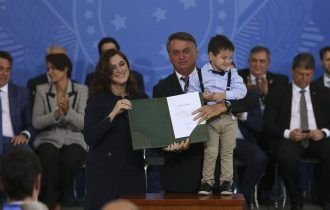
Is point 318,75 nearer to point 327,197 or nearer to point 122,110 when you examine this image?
point 327,197

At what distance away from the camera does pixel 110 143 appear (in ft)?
17.8

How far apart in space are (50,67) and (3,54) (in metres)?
0.51

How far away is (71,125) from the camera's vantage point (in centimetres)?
818

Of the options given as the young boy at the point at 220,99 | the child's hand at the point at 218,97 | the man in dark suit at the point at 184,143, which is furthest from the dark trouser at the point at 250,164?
the child's hand at the point at 218,97

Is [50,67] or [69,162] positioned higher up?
[50,67]

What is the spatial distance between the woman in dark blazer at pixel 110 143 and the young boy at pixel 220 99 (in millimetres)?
501

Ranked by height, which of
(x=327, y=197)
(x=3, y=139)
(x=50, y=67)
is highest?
(x=50, y=67)

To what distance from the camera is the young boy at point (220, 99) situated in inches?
204

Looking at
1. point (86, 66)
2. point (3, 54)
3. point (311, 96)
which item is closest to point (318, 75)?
point (311, 96)

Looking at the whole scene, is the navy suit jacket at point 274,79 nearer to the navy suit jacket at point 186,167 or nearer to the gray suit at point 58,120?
the gray suit at point 58,120

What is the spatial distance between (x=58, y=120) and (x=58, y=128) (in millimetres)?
114

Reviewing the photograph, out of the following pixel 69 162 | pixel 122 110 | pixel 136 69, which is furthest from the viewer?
pixel 136 69

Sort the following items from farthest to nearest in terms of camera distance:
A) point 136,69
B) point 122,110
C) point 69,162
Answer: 1. point 136,69
2. point 69,162
3. point 122,110

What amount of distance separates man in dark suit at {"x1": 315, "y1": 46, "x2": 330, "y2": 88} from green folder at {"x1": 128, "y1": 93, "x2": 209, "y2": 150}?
13.0 feet
